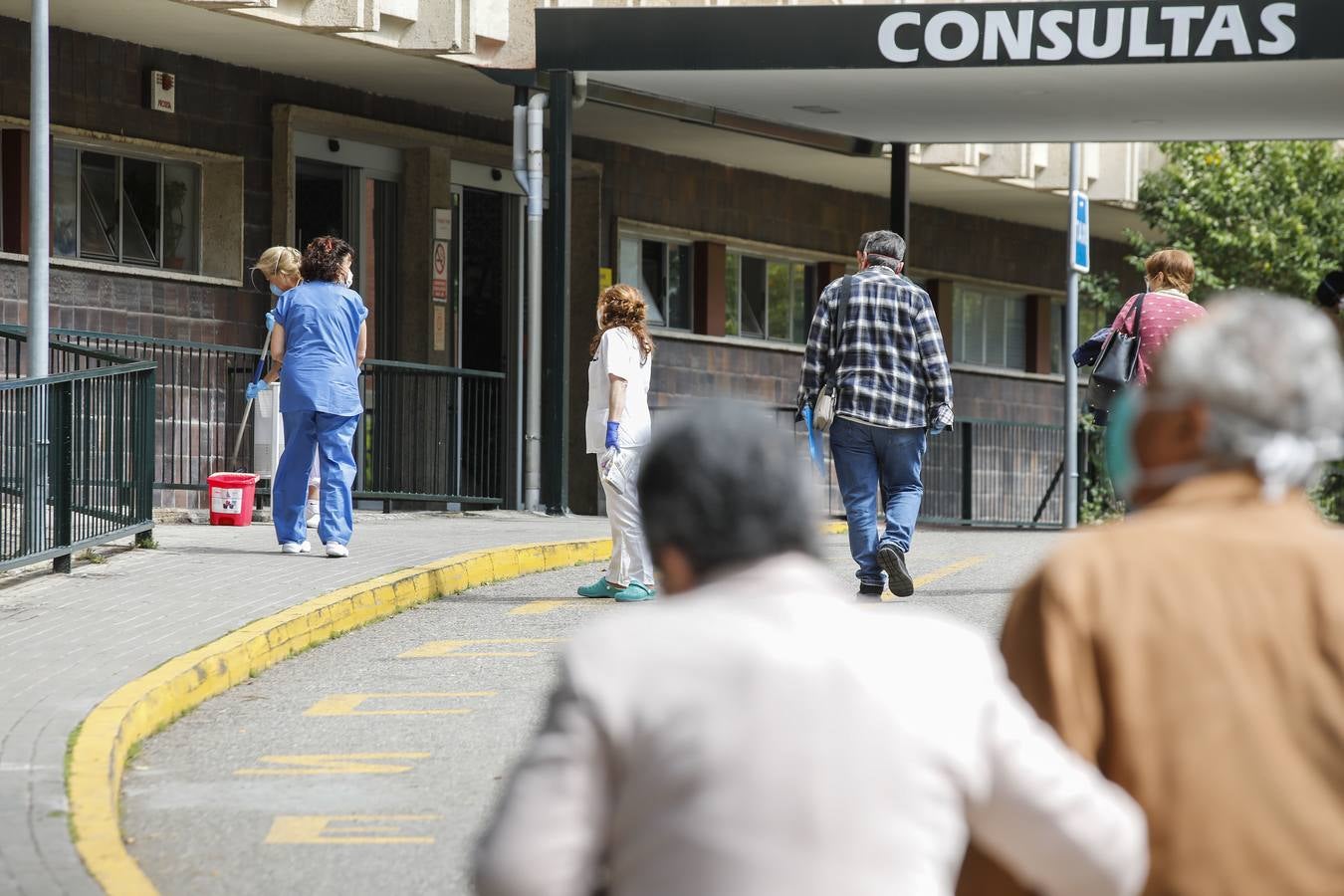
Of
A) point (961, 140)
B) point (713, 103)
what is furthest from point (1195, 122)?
point (713, 103)

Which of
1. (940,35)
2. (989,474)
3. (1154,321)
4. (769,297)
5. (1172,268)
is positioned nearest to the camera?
(1154,321)

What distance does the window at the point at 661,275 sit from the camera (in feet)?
69.3

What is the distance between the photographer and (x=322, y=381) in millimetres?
11742

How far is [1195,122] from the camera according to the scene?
18375mm

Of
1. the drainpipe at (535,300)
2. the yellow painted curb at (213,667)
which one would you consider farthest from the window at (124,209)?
the yellow painted curb at (213,667)

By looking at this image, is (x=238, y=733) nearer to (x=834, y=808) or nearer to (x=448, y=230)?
(x=834, y=808)

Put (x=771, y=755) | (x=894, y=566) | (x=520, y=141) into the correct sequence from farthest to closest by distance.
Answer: (x=520, y=141), (x=894, y=566), (x=771, y=755)

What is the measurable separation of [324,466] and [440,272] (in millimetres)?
7052

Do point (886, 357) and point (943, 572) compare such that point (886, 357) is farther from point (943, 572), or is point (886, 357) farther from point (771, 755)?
point (771, 755)

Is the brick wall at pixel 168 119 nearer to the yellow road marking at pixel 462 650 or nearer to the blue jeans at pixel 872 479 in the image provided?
the yellow road marking at pixel 462 650

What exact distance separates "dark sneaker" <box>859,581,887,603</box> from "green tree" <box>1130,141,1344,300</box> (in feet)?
49.5

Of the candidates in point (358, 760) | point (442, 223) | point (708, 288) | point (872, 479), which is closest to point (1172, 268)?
point (872, 479)

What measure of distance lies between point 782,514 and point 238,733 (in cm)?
550

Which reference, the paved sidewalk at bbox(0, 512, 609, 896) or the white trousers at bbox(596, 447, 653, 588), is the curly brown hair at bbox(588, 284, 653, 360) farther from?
the paved sidewalk at bbox(0, 512, 609, 896)
